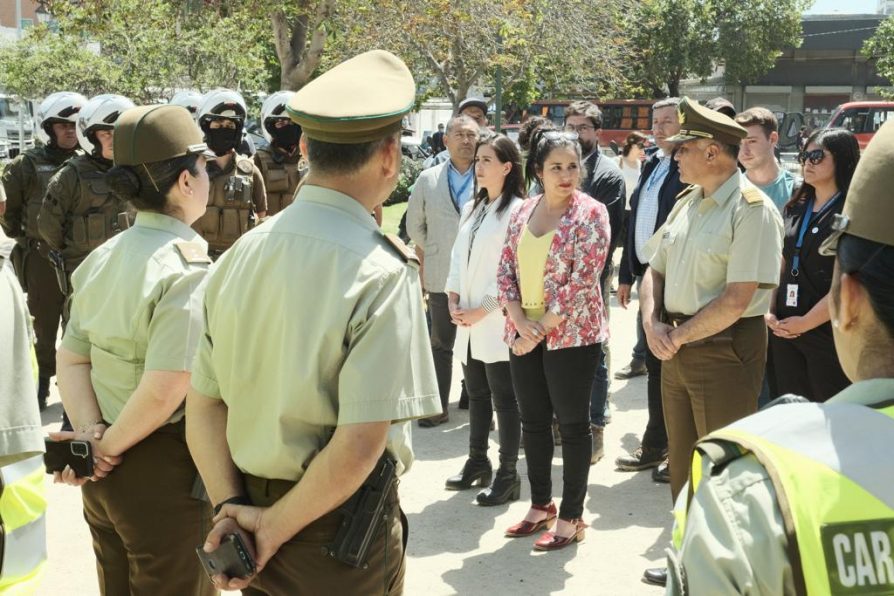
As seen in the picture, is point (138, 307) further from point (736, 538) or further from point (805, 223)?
point (805, 223)

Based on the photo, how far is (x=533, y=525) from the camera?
5.08 metres

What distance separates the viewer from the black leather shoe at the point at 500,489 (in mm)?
5512

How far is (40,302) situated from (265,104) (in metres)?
2.25

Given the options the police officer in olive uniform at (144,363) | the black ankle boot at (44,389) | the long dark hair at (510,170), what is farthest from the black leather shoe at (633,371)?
the police officer in olive uniform at (144,363)

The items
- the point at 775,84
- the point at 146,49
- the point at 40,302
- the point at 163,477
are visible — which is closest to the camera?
the point at 163,477

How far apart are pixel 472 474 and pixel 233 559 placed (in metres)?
3.56

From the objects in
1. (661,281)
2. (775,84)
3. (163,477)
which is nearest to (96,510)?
(163,477)

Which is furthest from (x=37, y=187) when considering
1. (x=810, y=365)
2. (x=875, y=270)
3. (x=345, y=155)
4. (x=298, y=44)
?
(x=298, y=44)

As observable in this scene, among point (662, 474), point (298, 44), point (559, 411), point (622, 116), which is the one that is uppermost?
point (298, 44)

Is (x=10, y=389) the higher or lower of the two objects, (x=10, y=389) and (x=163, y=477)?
the higher

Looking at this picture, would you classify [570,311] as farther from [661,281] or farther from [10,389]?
[10,389]

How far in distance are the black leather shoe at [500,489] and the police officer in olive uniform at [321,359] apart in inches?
120

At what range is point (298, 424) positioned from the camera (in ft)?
7.68

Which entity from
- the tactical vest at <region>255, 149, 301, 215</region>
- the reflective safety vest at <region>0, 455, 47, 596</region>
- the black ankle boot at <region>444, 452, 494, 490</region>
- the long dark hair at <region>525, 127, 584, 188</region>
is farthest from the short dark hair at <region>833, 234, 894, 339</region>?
the tactical vest at <region>255, 149, 301, 215</region>
